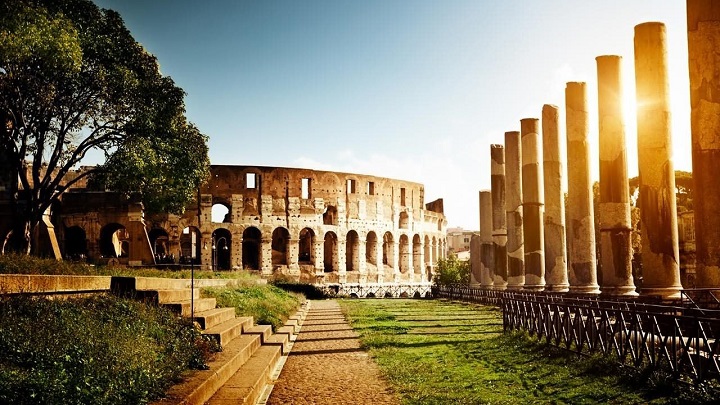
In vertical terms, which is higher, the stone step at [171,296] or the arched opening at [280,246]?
the arched opening at [280,246]

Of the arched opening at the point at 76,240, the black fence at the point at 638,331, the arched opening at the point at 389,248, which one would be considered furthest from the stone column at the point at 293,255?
the black fence at the point at 638,331

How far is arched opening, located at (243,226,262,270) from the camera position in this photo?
124ft

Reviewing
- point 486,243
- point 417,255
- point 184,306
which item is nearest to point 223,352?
point 184,306

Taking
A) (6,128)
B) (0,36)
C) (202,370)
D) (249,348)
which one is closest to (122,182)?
(6,128)

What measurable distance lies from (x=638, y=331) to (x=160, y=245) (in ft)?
133

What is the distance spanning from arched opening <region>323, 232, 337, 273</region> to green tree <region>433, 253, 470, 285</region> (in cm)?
725

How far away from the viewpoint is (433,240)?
152ft

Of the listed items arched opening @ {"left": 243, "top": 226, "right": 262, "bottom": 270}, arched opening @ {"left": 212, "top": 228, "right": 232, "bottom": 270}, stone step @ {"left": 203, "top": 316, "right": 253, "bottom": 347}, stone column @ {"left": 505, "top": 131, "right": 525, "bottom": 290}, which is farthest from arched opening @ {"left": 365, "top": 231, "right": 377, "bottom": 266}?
stone step @ {"left": 203, "top": 316, "right": 253, "bottom": 347}

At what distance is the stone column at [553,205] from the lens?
17328 millimetres

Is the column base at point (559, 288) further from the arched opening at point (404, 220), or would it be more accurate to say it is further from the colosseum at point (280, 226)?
the arched opening at point (404, 220)

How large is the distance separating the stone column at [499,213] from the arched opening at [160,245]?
1467 cm

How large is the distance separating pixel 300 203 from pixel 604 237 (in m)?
24.3

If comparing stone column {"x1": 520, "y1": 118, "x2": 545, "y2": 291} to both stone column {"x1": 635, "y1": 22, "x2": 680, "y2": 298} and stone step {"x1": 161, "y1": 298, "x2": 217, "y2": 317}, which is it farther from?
stone step {"x1": 161, "y1": 298, "x2": 217, "y2": 317}

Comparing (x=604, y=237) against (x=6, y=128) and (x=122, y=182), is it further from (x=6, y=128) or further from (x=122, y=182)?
(x=6, y=128)
